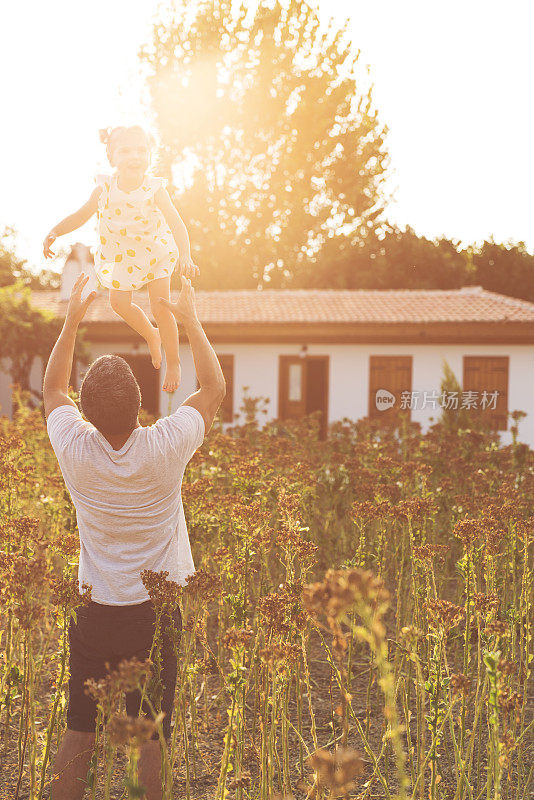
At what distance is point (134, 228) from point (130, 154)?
26cm

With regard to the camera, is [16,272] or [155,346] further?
[16,272]

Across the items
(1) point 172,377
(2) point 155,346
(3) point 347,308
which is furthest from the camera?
(3) point 347,308

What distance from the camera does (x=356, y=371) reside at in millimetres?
20344

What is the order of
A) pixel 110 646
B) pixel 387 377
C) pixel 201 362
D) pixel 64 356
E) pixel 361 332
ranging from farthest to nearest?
pixel 387 377, pixel 361 332, pixel 64 356, pixel 201 362, pixel 110 646

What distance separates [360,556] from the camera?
10.7 feet

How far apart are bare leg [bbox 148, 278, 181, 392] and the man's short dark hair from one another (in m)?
0.44

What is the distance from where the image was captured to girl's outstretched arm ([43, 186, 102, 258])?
10.4 ft

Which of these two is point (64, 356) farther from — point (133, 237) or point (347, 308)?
point (347, 308)

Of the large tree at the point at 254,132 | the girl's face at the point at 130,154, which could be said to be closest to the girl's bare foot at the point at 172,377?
the girl's face at the point at 130,154

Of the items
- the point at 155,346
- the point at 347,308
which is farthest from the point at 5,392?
the point at 155,346

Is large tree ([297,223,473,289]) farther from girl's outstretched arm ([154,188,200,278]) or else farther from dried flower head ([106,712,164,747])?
dried flower head ([106,712,164,747])

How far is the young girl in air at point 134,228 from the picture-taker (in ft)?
9.87

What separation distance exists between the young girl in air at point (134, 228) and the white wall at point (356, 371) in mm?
16528

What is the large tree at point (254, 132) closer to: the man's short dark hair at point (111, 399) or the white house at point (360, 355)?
the white house at point (360, 355)
